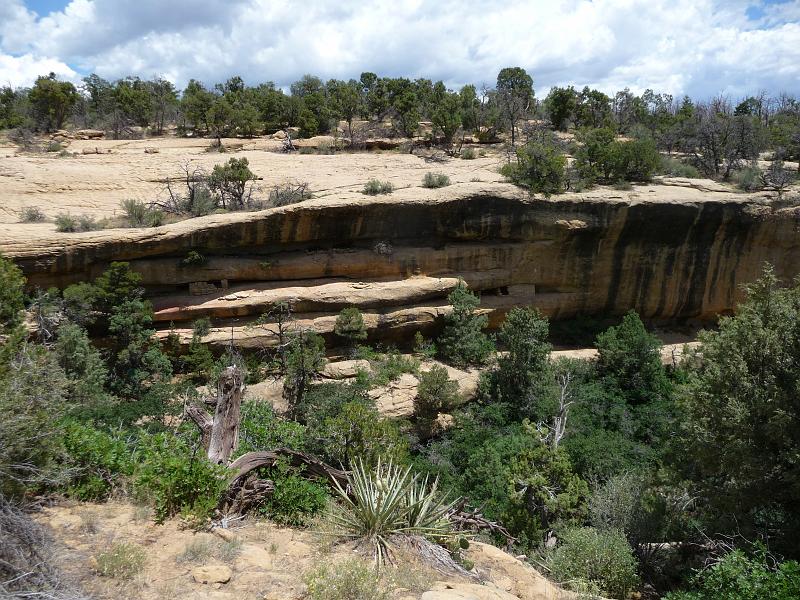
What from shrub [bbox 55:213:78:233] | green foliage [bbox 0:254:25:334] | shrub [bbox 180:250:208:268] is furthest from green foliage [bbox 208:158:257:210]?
green foliage [bbox 0:254:25:334]

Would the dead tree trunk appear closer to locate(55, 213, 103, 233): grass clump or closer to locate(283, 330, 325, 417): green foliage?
locate(283, 330, 325, 417): green foliage

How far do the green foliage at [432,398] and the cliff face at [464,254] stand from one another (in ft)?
12.4

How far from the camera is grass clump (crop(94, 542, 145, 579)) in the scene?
15.1 ft

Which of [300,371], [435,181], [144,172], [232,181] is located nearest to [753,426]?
[300,371]

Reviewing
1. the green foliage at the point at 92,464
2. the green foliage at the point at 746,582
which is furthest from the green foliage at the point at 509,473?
the green foliage at the point at 92,464

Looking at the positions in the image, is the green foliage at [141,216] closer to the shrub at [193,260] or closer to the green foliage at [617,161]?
the shrub at [193,260]

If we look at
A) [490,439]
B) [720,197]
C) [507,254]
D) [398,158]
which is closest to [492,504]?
[490,439]

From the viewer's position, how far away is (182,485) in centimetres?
601

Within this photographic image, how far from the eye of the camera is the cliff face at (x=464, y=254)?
1830cm

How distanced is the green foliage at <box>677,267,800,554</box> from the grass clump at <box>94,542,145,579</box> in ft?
28.0

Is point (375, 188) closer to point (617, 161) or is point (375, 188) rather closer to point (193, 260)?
point (193, 260)

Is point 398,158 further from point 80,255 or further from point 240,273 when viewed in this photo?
point 80,255

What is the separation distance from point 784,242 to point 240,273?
21235 mm

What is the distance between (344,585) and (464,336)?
14961mm
